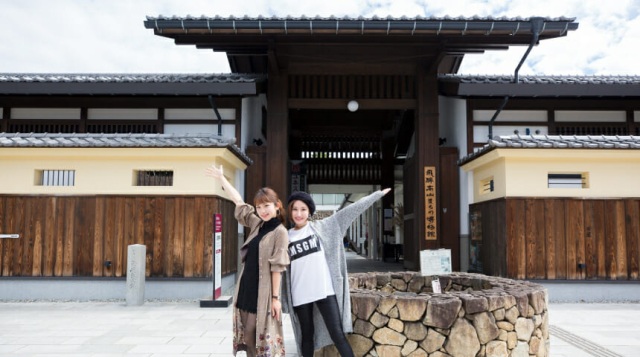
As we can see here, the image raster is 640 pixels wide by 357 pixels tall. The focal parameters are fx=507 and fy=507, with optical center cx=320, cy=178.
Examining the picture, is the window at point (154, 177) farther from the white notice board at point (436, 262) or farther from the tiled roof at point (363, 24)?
the white notice board at point (436, 262)

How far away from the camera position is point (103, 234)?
9.44m

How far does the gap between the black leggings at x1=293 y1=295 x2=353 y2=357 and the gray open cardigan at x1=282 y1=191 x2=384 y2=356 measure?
0.11 meters

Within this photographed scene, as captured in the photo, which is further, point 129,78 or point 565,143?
point 129,78

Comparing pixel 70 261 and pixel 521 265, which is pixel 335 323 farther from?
pixel 70 261

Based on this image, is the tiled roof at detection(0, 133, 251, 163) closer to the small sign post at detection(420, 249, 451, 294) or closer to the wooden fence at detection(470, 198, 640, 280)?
the small sign post at detection(420, 249, 451, 294)

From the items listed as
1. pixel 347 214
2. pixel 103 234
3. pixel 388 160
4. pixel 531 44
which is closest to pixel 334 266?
pixel 347 214

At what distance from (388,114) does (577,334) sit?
10.8 meters

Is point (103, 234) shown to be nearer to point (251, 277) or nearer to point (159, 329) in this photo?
point (159, 329)

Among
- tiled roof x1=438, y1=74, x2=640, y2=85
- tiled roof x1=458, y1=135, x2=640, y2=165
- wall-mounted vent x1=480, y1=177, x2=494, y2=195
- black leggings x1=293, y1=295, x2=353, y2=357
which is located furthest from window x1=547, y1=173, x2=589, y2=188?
black leggings x1=293, y1=295, x2=353, y2=357

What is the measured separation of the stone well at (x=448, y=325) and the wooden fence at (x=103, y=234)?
5108mm

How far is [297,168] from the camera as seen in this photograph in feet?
51.1

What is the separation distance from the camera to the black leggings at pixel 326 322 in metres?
4.25

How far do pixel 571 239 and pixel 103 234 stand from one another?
8725 millimetres

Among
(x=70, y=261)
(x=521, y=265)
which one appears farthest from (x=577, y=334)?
(x=70, y=261)
